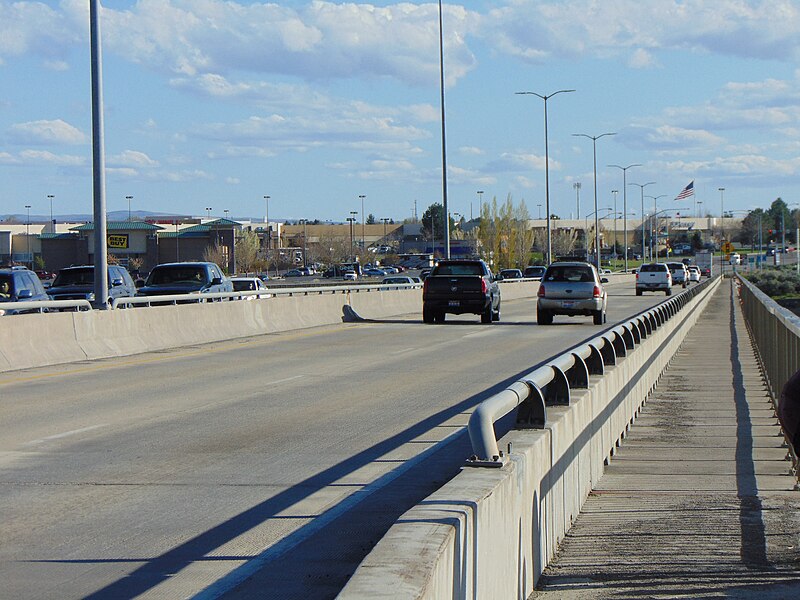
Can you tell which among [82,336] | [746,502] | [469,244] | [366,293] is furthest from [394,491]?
[469,244]

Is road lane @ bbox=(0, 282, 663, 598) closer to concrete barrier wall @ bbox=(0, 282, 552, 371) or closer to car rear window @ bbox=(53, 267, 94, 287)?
concrete barrier wall @ bbox=(0, 282, 552, 371)

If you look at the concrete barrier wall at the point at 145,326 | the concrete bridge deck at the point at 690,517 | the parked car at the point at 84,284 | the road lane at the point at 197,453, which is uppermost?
the parked car at the point at 84,284

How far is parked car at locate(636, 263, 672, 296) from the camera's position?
6731 centimetres

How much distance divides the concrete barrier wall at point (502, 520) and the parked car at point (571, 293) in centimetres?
2292

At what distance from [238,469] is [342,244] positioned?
6220 inches

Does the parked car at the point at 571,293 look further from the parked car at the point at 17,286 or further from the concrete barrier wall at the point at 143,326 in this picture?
the parked car at the point at 17,286

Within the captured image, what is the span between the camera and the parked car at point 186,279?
109 feet

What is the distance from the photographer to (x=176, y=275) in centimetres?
3409

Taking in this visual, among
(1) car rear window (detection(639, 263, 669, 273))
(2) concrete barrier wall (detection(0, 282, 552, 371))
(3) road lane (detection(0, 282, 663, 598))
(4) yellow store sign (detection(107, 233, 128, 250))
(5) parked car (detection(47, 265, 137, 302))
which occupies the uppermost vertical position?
(4) yellow store sign (detection(107, 233, 128, 250))

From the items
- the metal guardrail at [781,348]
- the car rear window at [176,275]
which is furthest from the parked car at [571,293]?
the metal guardrail at [781,348]

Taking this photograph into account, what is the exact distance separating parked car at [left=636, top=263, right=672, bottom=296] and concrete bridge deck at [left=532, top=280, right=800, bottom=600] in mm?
51119

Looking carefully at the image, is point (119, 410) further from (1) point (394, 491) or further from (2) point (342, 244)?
(2) point (342, 244)

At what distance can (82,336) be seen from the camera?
22500mm

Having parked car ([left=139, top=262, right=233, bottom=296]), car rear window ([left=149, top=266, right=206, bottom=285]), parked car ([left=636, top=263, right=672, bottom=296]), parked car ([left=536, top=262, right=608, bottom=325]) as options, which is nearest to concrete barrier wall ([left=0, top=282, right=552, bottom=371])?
parked car ([left=139, top=262, right=233, bottom=296])
